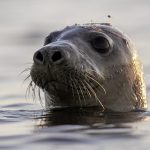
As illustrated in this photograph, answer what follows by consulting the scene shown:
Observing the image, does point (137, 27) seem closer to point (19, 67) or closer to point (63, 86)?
point (19, 67)

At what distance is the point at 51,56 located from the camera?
356 inches

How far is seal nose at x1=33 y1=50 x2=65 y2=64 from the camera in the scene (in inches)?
356

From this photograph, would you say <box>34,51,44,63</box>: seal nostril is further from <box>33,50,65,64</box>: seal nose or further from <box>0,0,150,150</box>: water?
<box>0,0,150,150</box>: water

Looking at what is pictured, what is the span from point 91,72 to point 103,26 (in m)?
1.28

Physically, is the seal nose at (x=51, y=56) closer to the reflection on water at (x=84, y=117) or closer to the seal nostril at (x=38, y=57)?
the seal nostril at (x=38, y=57)

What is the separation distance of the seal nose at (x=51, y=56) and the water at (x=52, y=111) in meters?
0.64

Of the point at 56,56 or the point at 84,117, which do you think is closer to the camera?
the point at 56,56

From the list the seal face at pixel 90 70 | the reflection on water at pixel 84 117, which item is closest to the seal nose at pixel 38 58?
the seal face at pixel 90 70

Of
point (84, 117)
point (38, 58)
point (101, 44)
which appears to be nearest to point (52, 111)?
point (84, 117)

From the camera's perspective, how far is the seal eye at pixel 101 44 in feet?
33.2

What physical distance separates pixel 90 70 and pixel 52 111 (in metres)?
0.69

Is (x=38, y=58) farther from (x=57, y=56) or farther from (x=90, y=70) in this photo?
(x=90, y=70)

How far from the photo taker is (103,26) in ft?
34.8

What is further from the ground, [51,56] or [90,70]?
[51,56]
